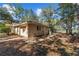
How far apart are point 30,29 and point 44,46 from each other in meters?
0.22

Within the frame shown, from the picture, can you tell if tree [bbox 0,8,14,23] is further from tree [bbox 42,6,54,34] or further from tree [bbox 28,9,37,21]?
tree [bbox 42,6,54,34]

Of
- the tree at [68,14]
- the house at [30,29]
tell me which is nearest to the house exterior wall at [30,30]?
the house at [30,29]

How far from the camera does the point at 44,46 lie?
1.69m

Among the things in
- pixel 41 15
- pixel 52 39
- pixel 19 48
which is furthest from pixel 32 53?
pixel 41 15

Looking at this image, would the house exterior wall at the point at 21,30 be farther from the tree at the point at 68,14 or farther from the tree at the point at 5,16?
the tree at the point at 68,14

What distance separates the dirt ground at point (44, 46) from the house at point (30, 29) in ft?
0.17

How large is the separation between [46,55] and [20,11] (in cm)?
50

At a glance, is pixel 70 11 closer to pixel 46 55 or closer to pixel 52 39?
pixel 52 39

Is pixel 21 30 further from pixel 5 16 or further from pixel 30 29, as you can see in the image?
pixel 5 16

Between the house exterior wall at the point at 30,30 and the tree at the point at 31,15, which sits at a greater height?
the tree at the point at 31,15

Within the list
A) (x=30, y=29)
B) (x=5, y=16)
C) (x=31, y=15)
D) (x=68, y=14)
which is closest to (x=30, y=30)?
(x=30, y=29)

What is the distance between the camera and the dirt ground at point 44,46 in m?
1.68

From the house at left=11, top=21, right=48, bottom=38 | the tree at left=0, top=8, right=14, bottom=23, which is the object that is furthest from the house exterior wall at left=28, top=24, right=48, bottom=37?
the tree at left=0, top=8, right=14, bottom=23

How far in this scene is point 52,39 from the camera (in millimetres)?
1692
